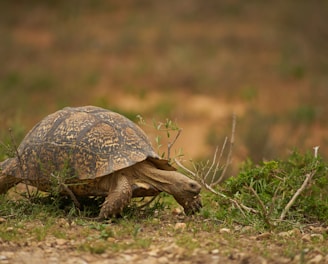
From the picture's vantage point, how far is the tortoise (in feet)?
18.2

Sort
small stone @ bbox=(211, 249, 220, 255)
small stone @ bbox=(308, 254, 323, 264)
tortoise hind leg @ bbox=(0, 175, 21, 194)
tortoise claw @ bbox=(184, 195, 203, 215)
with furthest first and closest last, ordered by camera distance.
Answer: tortoise hind leg @ bbox=(0, 175, 21, 194)
tortoise claw @ bbox=(184, 195, 203, 215)
small stone @ bbox=(211, 249, 220, 255)
small stone @ bbox=(308, 254, 323, 264)

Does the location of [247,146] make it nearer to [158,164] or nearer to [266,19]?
[158,164]

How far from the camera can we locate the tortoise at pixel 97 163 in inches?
218

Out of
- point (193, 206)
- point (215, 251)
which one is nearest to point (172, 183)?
point (193, 206)

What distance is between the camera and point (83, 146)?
5.62 meters

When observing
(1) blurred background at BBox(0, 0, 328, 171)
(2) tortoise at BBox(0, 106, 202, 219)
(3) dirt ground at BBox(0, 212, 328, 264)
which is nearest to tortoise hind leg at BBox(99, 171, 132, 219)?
(2) tortoise at BBox(0, 106, 202, 219)

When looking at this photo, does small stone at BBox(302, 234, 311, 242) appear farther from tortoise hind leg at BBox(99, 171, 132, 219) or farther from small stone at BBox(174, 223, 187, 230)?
tortoise hind leg at BBox(99, 171, 132, 219)

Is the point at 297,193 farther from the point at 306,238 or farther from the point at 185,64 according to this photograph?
the point at 185,64

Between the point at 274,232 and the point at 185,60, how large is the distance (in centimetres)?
1391

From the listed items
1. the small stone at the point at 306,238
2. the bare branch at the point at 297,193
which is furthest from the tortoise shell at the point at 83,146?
the small stone at the point at 306,238

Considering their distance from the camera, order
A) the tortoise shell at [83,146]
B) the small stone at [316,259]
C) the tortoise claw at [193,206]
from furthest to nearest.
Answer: the tortoise claw at [193,206]
the tortoise shell at [83,146]
the small stone at [316,259]

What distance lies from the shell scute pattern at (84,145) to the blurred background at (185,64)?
585 cm

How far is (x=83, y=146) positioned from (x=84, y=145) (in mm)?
11

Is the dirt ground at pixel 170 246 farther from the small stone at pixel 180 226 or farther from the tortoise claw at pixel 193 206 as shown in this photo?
the tortoise claw at pixel 193 206
